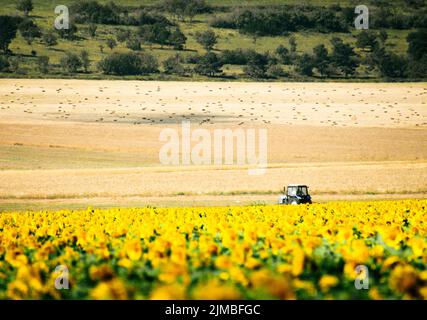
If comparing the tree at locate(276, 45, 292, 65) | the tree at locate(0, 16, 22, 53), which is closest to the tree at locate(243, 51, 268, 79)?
the tree at locate(276, 45, 292, 65)

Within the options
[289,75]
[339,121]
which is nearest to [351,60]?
[289,75]

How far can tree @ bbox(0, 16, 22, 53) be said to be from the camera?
120375 mm

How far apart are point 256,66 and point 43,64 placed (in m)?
34.2

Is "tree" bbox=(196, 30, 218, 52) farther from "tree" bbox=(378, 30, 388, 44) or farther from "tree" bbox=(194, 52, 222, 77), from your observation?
"tree" bbox=(378, 30, 388, 44)

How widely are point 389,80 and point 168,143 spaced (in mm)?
54452

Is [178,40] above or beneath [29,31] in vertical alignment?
beneath

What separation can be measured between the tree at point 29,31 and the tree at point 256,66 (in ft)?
136

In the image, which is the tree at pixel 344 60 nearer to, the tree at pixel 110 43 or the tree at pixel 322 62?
the tree at pixel 322 62

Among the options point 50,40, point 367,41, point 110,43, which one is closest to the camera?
point 50,40

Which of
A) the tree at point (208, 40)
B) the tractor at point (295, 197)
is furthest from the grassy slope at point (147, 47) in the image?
the tractor at point (295, 197)

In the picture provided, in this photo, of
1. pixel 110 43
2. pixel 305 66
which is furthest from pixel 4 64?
pixel 305 66

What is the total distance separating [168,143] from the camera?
5888cm

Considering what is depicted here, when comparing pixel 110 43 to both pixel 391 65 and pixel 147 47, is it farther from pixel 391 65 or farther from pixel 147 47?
pixel 391 65

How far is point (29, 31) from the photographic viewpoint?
431 feet
